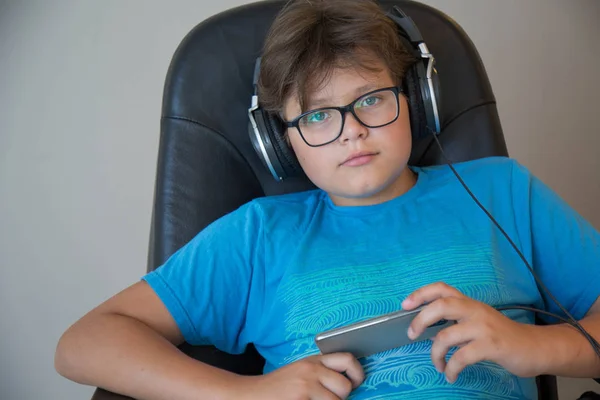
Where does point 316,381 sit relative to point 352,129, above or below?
below

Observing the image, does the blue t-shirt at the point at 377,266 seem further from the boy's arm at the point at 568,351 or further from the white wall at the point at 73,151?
the white wall at the point at 73,151

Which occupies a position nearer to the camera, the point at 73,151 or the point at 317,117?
the point at 317,117

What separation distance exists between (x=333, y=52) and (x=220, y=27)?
1.07 ft

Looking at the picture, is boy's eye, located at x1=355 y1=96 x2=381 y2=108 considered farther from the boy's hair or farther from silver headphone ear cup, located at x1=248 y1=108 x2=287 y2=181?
silver headphone ear cup, located at x1=248 y1=108 x2=287 y2=181

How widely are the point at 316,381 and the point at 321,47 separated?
0.55 m

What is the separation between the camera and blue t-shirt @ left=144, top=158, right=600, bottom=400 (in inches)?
37.4

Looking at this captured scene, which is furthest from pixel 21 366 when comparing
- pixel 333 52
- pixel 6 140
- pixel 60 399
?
pixel 333 52

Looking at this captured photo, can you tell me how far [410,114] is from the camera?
3.57 feet

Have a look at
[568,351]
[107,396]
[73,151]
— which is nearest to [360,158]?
[568,351]

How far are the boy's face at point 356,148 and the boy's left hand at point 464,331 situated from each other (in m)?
0.27

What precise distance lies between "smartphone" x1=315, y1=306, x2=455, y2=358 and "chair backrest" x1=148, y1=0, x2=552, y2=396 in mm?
442

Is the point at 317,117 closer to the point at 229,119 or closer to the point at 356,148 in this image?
the point at 356,148

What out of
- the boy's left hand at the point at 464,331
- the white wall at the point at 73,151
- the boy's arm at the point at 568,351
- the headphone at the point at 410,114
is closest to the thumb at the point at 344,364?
the boy's left hand at the point at 464,331

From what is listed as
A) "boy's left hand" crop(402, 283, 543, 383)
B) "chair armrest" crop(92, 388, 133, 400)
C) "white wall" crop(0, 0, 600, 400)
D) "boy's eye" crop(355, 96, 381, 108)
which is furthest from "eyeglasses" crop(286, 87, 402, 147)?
"white wall" crop(0, 0, 600, 400)
